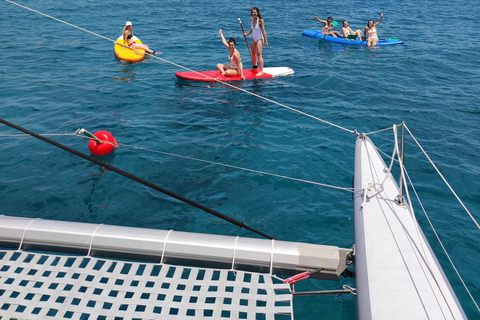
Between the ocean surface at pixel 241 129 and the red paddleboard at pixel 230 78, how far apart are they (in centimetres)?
22

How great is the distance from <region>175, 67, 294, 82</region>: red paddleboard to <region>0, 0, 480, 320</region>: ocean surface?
0.72ft

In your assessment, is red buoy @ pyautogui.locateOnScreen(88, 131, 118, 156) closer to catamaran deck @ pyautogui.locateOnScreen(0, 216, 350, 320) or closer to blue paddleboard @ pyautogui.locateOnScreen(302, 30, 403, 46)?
catamaran deck @ pyautogui.locateOnScreen(0, 216, 350, 320)

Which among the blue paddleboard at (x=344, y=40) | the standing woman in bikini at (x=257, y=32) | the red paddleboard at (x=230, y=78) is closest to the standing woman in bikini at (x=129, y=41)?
the red paddleboard at (x=230, y=78)

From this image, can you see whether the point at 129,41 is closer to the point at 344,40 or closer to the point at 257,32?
the point at 257,32

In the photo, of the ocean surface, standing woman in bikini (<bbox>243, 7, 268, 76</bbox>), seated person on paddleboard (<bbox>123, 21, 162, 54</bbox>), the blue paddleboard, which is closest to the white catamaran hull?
the ocean surface

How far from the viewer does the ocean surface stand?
5.43 meters

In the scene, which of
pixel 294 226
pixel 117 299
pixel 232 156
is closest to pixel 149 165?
pixel 232 156

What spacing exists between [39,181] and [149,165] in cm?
173

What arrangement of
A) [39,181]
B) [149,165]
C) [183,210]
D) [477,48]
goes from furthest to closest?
[477,48] → [149,165] → [39,181] → [183,210]

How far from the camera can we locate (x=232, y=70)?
34.4ft

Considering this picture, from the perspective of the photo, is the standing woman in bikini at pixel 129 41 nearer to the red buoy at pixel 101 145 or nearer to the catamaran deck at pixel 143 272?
the red buoy at pixel 101 145

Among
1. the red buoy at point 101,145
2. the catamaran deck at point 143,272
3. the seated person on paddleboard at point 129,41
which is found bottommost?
the red buoy at point 101,145

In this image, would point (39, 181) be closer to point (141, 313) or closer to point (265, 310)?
point (141, 313)

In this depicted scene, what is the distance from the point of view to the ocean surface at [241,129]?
543 cm
